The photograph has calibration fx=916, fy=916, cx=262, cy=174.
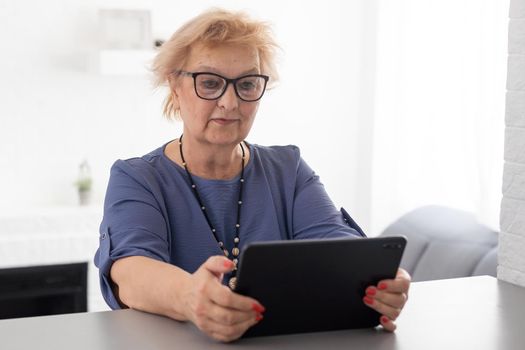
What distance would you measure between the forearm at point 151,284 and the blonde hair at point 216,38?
503 mm

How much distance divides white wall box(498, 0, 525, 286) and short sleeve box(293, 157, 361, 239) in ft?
1.08

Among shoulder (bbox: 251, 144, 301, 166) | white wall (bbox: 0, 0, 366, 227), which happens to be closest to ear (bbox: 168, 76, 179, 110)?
shoulder (bbox: 251, 144, 301, 166)

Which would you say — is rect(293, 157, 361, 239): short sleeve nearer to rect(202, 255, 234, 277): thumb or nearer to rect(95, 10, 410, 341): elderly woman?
rect(95, 10, 410, 341): elderly woman

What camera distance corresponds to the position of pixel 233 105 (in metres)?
1.93

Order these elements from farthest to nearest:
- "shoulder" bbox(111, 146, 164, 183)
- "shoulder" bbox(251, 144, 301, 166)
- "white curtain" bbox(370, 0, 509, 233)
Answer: "white curtain" bbox(370, 0, 509, 233) → "shoulder" bbox(251, 144, 301, 166) → "shoulder" bbox(111, 146, 164, 183)

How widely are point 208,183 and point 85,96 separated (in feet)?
8.31

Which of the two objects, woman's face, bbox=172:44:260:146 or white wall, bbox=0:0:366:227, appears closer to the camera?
woman's face, bbox=172:44:260:146

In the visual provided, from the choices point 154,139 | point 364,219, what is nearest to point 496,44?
point 364,219

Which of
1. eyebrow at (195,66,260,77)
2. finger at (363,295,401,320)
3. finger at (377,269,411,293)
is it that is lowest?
finger at (363,295,401,320)

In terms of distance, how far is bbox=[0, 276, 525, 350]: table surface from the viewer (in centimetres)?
145

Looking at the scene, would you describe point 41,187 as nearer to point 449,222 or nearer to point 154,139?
point 154,139

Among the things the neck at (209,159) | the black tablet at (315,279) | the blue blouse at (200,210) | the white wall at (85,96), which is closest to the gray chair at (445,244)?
the white wall at (85,96)

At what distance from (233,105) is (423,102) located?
2.69 meters

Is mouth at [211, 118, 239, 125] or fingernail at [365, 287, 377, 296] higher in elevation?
mouth at [211, 118, 239, 125]
